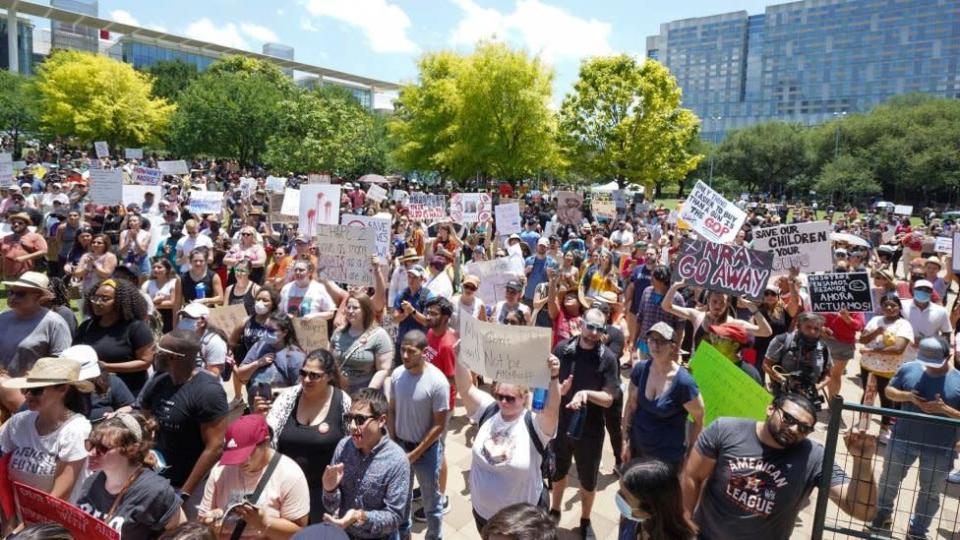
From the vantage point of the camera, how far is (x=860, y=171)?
63000 mm

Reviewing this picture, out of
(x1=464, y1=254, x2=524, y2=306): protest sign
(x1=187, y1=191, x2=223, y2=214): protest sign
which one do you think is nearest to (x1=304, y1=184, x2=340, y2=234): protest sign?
(x1=464, y1=254, x2=524, y2=306): protest sign

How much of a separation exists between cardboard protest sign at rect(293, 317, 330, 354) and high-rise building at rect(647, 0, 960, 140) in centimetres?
14537

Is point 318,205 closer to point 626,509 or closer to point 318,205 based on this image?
point 318,205

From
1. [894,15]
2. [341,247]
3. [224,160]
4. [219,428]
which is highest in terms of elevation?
[894,15]

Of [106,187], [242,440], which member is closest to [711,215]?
[242,440]

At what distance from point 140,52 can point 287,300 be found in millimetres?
105528

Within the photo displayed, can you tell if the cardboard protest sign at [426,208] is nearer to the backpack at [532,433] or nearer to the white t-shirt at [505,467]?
the backpack at [532,433]

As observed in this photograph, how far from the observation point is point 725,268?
666cm

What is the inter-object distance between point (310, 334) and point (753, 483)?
415 centimetres

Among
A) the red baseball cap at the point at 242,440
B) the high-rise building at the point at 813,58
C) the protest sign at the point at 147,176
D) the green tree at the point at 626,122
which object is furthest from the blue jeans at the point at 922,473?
the high-rise building at the point at 813,58

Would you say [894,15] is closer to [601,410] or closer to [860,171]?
[860,171]

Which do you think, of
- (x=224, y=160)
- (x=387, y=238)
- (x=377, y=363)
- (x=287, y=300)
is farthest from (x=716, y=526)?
(x=224, y=160)

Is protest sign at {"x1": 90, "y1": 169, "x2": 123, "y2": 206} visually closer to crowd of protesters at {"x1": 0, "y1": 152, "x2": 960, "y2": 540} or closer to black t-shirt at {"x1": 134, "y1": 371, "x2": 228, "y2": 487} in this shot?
crowd of protesters at {"x1": 0, "y1": 152, "x2": 960, "y2": 540}

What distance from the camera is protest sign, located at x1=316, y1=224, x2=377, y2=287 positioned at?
23.7 feet
